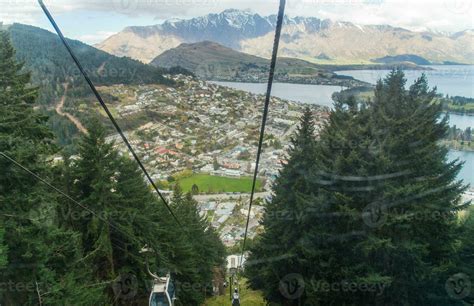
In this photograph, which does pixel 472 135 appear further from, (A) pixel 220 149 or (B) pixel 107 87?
(B) pixel 107 87

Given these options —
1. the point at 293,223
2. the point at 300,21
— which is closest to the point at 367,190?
the point at 293,223

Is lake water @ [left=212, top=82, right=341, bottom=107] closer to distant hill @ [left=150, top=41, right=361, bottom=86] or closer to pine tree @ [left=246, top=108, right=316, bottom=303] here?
distant hill @ [left=150, top=41, right=361, bottom=86]

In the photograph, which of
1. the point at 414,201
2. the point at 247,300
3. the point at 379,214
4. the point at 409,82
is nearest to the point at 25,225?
the point at 379,214

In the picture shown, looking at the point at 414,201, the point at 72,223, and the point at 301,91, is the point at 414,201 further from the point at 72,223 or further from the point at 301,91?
the point at 301,91

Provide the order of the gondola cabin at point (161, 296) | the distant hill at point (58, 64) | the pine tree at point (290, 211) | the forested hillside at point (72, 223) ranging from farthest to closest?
1. the distant hill at point (58, 64)
2. the pine tree at point (290, 211)
3. the forested hillside at point (72, 223)
4. the gondola cabin at point (161, 296)

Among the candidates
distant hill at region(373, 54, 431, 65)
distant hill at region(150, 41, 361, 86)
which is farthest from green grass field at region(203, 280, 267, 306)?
distant hill at region(373, 54, 431, 65)

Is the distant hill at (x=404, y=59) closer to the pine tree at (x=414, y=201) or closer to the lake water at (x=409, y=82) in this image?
the lake water at (x=409, y=82)

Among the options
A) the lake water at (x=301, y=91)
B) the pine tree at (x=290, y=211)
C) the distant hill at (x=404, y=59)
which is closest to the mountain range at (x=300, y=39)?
the distant hill at (x=404, y=59)
